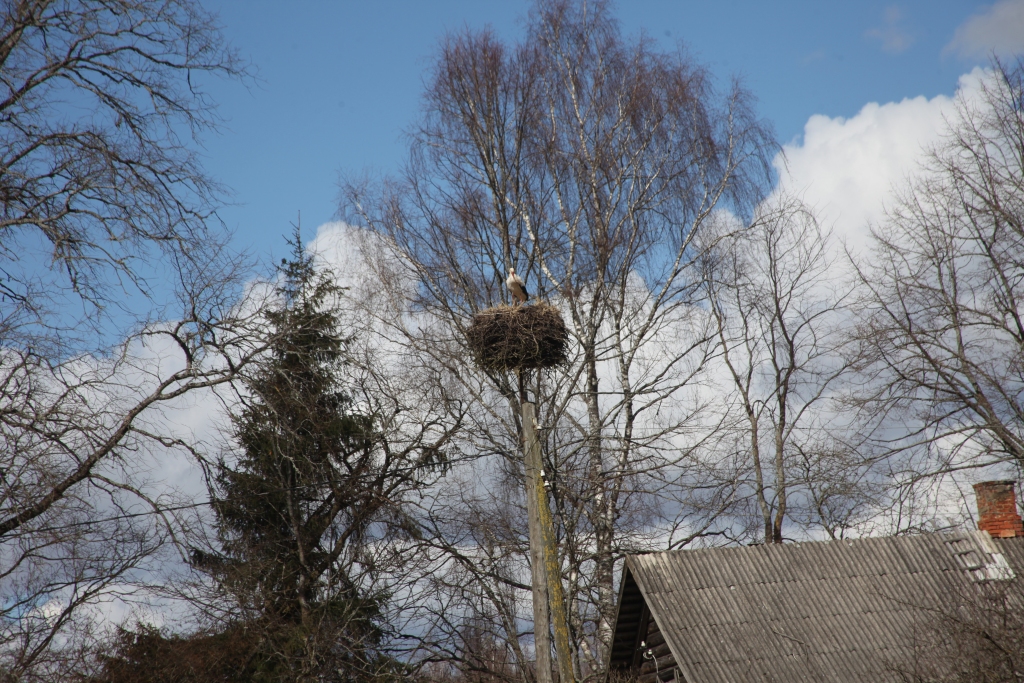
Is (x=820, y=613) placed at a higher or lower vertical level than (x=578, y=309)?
lower

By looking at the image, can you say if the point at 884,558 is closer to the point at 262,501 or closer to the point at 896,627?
the point at 896,627

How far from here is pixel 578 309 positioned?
1461cm

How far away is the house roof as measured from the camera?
1146cm

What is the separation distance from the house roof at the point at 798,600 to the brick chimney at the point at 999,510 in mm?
675

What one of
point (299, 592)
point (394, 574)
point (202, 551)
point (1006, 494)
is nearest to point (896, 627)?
point (1006, 494)

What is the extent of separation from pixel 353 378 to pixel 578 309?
12.2 ft

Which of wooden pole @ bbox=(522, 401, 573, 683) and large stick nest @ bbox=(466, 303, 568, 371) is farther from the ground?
large stick nest @ bbox=(466, 303, 568, 371)

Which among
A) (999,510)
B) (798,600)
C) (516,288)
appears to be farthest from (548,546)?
(999,510)

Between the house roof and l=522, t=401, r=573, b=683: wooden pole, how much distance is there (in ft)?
6.89

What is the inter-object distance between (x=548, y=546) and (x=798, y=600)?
163 inches

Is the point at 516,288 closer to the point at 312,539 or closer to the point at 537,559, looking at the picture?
the point at 537,559

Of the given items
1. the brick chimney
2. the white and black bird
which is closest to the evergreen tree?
the white and black bird

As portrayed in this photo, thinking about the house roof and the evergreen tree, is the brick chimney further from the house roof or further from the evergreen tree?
the evergreen tree

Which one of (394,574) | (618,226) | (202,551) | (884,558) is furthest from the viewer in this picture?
(202,551)
